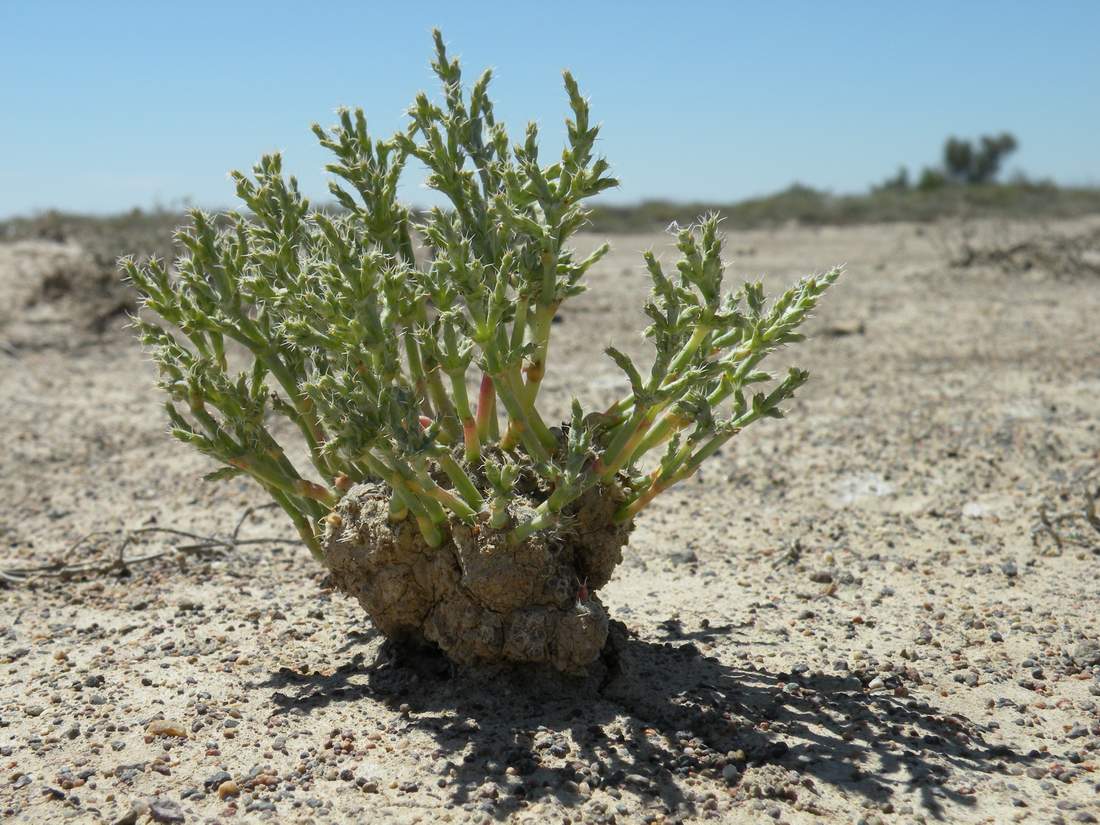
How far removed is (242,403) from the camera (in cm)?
328

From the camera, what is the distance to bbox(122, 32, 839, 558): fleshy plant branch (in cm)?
284

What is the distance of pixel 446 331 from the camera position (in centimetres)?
288

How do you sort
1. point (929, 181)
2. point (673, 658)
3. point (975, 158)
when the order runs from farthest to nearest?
point (975, 158)
point (929, 181)
point (673, 658)

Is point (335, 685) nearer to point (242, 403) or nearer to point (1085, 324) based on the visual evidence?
point (242, 403)

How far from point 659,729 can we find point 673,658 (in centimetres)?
48

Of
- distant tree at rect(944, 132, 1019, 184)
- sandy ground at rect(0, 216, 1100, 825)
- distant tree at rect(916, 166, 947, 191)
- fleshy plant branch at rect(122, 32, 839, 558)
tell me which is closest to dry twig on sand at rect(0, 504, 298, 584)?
sandy ground at rect(0, 216, 1100, 825)

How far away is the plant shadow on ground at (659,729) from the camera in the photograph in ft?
8.95

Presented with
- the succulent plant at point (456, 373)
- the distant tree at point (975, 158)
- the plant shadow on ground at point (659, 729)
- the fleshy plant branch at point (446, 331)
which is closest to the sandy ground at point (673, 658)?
the plant shadow on ground at point (659, 729)

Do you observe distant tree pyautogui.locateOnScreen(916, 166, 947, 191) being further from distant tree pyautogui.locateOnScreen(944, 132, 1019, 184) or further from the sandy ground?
the sandy ground

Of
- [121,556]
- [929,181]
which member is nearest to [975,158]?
[929,181]

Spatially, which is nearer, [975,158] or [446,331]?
[446,331]

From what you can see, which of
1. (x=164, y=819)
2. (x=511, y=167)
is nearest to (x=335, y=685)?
(x=164, y=819)

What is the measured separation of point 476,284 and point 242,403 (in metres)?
0.88

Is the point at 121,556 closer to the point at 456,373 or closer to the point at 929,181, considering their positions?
the point at 456,373
